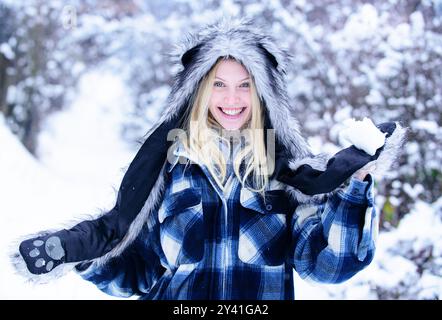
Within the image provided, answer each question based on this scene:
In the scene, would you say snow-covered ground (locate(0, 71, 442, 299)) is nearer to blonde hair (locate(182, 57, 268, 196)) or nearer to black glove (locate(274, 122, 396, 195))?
blonde hair (locate(182, 57, 268, 196))

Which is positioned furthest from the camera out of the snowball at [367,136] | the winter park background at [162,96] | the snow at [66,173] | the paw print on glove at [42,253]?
the winter park background at [162,96]

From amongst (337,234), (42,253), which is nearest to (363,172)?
(337,234)

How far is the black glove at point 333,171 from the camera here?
1.68 meters

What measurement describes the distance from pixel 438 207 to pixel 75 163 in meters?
4.06

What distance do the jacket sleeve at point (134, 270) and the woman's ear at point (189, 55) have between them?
0.66m

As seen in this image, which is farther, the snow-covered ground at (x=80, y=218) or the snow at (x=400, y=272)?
the snow at (x=400, y=272)

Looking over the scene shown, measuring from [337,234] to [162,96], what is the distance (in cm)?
442

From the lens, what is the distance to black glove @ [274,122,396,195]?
5.52 ft

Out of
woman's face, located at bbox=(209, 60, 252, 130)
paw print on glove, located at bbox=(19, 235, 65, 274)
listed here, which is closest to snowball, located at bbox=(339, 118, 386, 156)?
woman's face, located at bbox=(209, 60, 252, 130)

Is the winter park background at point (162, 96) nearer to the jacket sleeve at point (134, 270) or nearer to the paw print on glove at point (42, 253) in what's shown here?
the jacket sleeve at point (134, 270)

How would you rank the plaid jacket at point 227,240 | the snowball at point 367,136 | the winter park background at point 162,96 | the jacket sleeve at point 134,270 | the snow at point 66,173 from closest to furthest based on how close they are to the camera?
the snowball at point 367,136 < the plaid jacket at point 227,240 < the jacket sleeve at point 134,270 < the snow at point 66,173 < the winter park background at point 162,96

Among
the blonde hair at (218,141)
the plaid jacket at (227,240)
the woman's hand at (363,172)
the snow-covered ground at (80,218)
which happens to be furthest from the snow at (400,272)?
the woman's hand at (363,172)

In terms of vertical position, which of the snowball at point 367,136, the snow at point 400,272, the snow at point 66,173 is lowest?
the snow at point 400,272

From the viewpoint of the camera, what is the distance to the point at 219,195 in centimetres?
202
